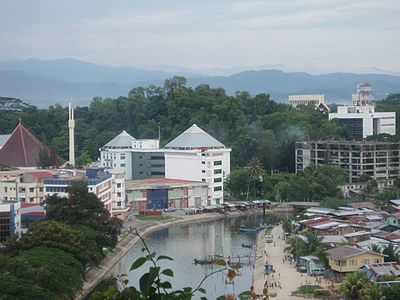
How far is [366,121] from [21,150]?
20774 mm

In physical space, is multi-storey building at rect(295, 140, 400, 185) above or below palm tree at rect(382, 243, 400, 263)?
above

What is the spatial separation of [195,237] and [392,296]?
38.4 ft

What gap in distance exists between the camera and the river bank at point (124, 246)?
18000mm

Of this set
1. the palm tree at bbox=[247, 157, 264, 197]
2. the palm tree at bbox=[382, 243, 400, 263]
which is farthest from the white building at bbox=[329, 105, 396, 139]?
the palm tree at bbox=[382, 243, 400, 263]

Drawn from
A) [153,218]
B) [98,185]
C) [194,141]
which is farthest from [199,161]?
[98,185]

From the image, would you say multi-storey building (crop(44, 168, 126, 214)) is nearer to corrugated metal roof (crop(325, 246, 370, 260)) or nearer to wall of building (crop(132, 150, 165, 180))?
wall of building (crop(132, 150, 165, 180))

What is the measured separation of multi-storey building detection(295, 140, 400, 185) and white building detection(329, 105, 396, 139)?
997 centimetres

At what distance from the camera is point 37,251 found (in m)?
15.7

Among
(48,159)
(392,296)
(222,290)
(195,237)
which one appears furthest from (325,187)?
(392,296)

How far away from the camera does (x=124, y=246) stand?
75.5 feet

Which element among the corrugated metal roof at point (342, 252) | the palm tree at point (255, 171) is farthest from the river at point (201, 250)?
the palm tree at point (255, 171)

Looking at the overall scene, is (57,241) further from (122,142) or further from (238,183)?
(122,142)

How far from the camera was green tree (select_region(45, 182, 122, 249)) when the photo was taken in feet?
65.4

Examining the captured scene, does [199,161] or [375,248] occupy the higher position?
[199,161]
